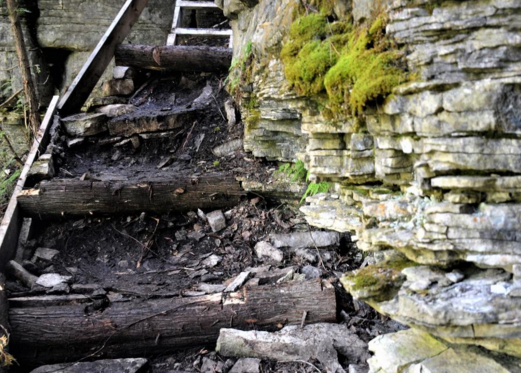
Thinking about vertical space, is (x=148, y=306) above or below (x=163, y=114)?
below

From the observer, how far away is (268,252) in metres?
6.01

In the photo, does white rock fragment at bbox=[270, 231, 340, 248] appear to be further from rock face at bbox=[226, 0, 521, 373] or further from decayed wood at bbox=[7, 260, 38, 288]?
decayed wood at bbox=[7, 260, 38, 288]

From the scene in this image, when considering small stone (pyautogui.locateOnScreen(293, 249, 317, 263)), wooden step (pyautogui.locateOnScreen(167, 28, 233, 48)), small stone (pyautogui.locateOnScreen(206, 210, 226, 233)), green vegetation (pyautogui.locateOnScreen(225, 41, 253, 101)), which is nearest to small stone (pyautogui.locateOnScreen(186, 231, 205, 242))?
small stone (pyautogui.locateOnScreen(206, 210, 226, 233))

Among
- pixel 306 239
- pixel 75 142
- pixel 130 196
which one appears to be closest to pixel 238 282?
pixel 306 239

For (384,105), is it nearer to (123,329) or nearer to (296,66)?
(296,66)

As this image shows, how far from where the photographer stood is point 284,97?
4648 mm

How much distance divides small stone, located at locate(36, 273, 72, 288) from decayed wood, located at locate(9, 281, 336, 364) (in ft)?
1.93

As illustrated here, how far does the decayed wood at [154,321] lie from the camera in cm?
482

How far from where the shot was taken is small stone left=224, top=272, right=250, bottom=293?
17.2 feet

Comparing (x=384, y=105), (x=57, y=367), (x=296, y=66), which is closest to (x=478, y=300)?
(x=384, y=105)

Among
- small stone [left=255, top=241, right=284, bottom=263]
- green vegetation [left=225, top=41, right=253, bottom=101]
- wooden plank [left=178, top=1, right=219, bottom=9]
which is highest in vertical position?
wooden plank [left=178, top=1, right=219, bottom=9]

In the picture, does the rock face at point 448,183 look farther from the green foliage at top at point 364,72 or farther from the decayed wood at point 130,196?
the decayed wood at point 130,196

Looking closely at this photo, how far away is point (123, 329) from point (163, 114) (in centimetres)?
407

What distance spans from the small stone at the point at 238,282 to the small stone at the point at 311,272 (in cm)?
69
